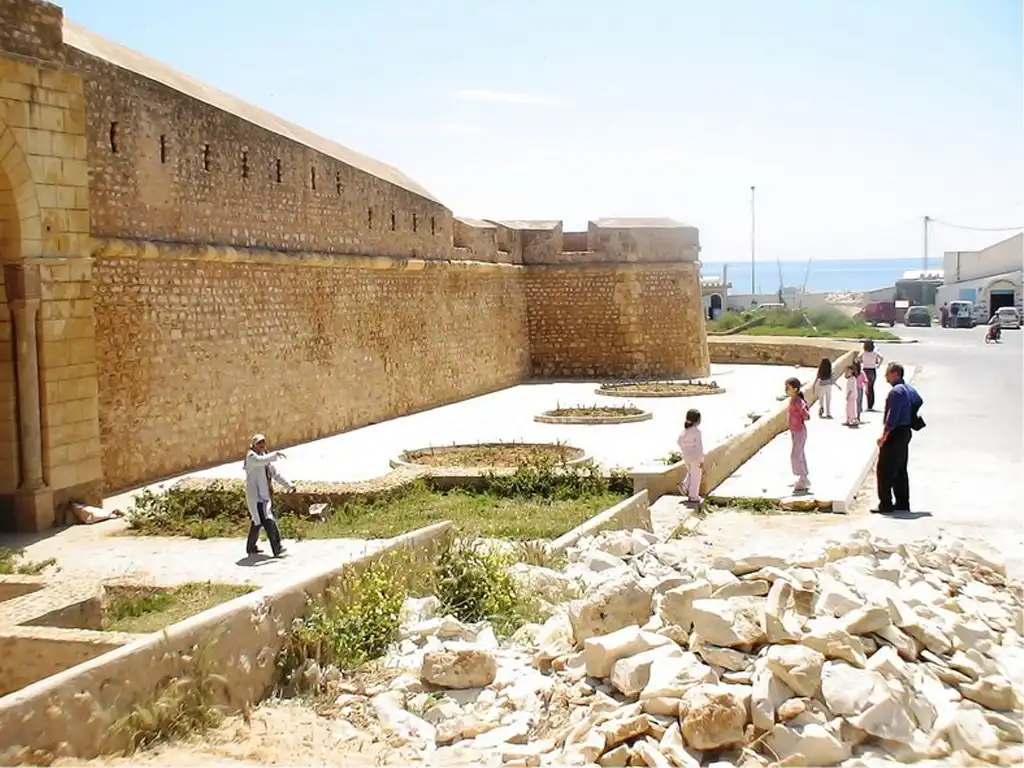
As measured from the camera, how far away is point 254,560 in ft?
28.1

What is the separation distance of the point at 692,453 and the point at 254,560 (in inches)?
169

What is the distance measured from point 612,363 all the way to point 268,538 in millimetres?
18304

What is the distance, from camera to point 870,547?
286 inches

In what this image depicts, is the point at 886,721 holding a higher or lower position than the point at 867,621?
lower

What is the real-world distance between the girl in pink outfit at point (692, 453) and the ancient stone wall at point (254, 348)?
5.96 m

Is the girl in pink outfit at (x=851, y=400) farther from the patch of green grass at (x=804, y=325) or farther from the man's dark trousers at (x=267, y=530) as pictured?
the patch of green grass at (x=804, y=325)

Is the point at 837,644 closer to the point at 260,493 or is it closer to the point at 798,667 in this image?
the point at 798,667

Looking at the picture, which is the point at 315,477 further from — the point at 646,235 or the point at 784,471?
the point at 646,235

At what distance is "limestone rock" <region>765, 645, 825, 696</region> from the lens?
474 centimetres

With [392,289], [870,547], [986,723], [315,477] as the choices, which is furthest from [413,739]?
[392,289]

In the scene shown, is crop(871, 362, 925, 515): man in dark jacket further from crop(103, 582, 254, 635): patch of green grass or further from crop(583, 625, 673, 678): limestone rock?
crop(103, 582, 254, 635): patch of green grass

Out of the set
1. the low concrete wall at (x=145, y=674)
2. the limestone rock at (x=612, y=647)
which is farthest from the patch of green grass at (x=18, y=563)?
the limestone rock at (x=612, y=647)

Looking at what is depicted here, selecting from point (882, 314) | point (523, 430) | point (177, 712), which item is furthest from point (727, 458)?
point (882, 314)

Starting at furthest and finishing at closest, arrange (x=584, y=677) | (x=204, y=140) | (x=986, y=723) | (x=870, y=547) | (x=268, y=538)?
1. (x=204, y=140)
2. (x=268, y=538)
3. (x=870, y=547)
4. (x=584, y=677)
5. (x=986, y=723)
